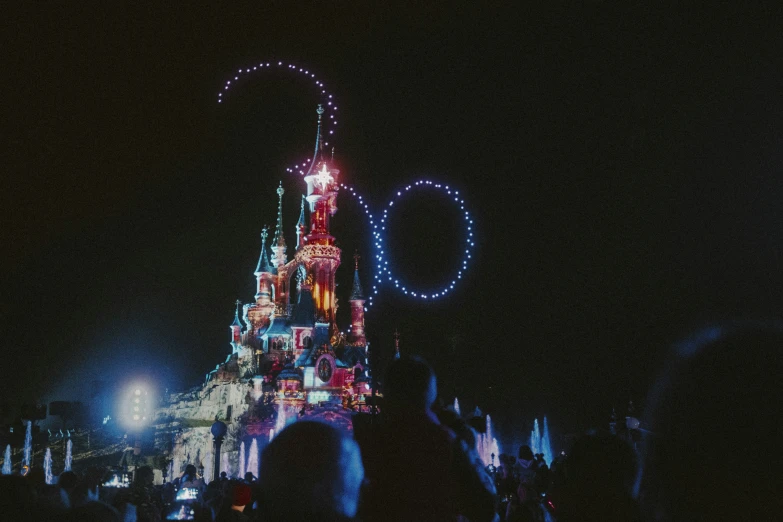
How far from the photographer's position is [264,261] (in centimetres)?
7612

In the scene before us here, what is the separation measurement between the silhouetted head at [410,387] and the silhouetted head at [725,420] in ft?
6.89

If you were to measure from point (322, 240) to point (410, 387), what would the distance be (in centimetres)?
6440

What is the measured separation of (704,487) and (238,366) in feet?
231

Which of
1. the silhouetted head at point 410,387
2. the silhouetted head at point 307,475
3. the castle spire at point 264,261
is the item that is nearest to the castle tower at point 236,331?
the castle spire at point 264,261

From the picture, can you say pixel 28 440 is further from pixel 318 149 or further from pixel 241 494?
pixel 318 149

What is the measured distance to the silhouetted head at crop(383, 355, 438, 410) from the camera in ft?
15.1

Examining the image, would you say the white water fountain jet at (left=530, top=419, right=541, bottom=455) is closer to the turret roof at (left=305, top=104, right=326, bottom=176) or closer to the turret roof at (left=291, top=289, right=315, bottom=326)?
the turret roof at (left=291, top=289, right=315, bottom=326)

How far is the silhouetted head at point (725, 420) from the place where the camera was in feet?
7.96

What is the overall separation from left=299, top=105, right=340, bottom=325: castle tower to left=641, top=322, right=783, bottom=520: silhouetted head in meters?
62.9

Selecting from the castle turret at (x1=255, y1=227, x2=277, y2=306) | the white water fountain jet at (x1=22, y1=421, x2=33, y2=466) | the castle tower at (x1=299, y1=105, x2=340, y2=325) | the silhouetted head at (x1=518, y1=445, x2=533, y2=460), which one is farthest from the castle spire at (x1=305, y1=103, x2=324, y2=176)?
the silhouetted head at (x1=518, y1=445, x2=533, y2=460)

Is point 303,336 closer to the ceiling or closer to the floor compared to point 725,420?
closer to the ceiling

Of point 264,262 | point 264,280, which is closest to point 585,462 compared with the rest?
point 264,280

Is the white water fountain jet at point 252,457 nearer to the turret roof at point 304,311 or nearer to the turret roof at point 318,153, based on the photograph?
the turret roof at point 304,311

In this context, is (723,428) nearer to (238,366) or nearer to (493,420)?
(493,420)
